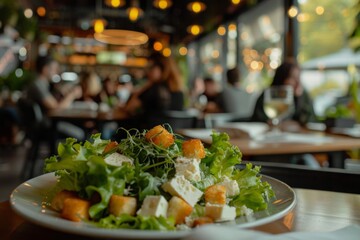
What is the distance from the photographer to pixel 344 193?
1110mm

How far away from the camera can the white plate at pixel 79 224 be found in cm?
57

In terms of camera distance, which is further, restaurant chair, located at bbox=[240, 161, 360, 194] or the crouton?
restaurant chair, located at bbox=[240, 161, 360, 194]

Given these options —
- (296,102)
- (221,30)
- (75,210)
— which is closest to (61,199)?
(75,210)

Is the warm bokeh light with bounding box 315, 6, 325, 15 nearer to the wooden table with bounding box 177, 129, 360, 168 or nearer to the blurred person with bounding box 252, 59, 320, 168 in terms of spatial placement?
the blurred person with bounding box 252, 59, 320, 168

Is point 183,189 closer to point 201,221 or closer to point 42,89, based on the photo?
point 201,221

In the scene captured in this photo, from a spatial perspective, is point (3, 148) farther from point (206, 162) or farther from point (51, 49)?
point (206, 162)

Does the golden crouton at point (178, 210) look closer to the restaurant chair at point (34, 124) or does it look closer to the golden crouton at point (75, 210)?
the golden crouton at point (75, 210)

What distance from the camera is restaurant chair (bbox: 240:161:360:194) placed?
1.14 metres

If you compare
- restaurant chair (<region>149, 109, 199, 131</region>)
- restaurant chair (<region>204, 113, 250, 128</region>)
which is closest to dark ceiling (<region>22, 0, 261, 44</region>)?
restaurant chair (<region>204, 113, 250, 128</region>)

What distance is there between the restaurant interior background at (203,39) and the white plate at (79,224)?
2.52 metres

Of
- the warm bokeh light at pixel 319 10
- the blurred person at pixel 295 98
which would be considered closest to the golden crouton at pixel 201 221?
the blurred person at pixel 295 98

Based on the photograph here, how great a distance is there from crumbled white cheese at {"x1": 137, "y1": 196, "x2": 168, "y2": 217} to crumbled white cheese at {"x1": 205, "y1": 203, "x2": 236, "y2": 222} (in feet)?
0.23

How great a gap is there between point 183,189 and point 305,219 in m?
0.29

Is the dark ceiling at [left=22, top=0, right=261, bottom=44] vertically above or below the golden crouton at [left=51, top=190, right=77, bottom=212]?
above
